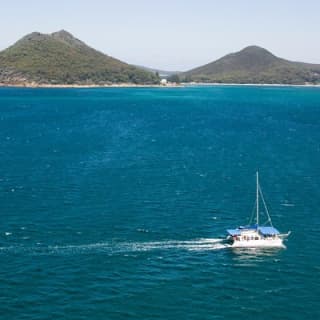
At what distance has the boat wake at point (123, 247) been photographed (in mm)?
86188

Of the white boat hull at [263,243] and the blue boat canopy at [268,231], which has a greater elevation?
the blue boat canopy at [268,231]

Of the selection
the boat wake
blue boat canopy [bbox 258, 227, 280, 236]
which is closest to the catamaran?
blue boat canopy [bbox 258, 227, 280, 236]

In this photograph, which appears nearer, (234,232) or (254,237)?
(254,237)

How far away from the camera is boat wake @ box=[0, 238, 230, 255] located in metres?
86.2

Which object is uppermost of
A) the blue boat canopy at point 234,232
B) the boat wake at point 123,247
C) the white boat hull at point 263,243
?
the blue boat canopy at point 234,232

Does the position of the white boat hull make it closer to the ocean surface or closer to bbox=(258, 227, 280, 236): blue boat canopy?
bbox=(258, 227, 280, 236): blue boat canopy

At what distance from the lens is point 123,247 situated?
290 ft

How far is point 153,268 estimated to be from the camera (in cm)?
8119

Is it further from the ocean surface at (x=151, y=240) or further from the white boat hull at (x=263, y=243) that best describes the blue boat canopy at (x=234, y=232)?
the ocean surface at (x=151, y=240)

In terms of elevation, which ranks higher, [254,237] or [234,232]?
[234,232]

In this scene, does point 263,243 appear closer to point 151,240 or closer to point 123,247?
point 151,240

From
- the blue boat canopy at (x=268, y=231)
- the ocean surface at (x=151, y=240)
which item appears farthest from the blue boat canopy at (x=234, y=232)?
the blue boat canopy at (x=268, y=231)

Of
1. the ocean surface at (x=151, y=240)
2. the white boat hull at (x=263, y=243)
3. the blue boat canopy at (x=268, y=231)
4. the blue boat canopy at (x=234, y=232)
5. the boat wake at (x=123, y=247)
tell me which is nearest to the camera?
the ocean surface at (x=151, y=240)

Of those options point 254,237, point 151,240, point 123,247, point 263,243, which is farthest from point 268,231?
point 123,247
